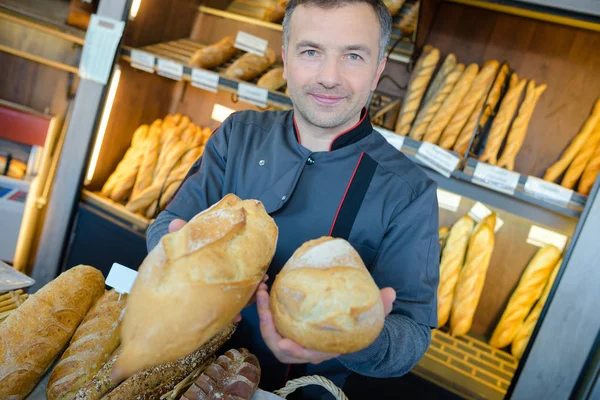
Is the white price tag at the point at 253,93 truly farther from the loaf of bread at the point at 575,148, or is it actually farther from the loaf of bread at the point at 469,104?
the loaf of bread at the point at 575,148

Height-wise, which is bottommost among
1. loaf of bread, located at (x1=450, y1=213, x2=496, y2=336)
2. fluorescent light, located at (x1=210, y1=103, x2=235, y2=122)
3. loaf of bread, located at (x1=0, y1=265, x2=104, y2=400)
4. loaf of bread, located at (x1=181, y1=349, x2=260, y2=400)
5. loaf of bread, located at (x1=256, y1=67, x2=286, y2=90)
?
loaf of bread, located at (x1=0, y1=265, x2=104, y2=400)

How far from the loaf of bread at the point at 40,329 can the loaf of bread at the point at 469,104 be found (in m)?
1.47

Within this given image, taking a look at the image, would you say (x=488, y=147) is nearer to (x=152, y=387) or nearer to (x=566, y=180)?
(x=566, y=180)

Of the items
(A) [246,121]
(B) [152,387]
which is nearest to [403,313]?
(B) [152,387]

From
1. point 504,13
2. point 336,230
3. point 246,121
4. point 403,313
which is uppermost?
point 504,13

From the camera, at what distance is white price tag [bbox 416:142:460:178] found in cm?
179

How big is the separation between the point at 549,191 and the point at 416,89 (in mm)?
728

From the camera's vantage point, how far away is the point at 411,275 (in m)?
1.19

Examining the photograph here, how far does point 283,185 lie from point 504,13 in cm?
158

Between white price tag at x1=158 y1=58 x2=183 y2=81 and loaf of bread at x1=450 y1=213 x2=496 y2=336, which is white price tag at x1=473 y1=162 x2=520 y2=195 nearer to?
loaf of bread at x1=450 y1=213 x2=496 y2=336

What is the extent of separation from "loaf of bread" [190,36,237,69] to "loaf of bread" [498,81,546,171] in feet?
4.90

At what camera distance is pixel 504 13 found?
2.13m

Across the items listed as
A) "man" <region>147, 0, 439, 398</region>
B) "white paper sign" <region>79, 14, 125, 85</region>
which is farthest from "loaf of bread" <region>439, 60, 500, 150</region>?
"white paper sign" <region>79, 14, 125, 85</region>

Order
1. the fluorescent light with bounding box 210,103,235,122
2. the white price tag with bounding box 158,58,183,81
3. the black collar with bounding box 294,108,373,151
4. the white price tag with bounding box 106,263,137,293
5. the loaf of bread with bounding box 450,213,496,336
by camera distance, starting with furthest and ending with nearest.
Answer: the fluorescent light with bounding box 210,103,235,122 < the white price tag with bounding box 158,58,183,81 < the loaf of bread with bounding box 450,213,496,336 < the black collar with bounding box 294,108,373,151 < the white price tag with bounding box 106,263,137,293
